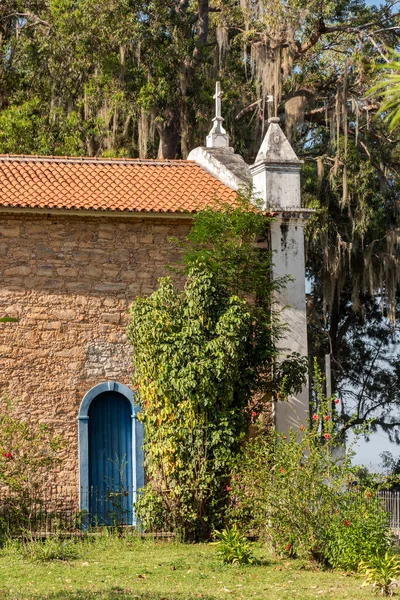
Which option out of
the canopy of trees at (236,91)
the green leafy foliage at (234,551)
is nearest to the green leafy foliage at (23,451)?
the green leafy foliage at (234,551)

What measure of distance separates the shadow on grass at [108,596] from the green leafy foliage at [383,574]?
1715 millimetres

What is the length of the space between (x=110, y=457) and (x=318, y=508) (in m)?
4.38

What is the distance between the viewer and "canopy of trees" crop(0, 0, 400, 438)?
2317cm

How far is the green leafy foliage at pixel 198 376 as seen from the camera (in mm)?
14141

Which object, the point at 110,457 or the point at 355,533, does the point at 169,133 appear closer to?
the point at 110,457

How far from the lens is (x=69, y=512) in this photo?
15039mm

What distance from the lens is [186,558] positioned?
41.7 feet

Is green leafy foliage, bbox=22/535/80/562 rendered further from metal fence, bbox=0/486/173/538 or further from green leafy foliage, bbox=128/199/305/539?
green leafy foliage, bbox=128/199/305/539

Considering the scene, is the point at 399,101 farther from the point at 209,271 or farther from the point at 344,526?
the point at 209,271

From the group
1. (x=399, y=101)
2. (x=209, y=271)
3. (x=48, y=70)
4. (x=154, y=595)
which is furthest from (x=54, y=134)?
(x=399, y=101)

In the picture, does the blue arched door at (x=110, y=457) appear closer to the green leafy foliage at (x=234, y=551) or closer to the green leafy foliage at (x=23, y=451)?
the green leafy foliage at (x=23, y=451)

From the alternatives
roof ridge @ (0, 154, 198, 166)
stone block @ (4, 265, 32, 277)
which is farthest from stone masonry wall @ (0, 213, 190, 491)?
roof ridge @ (0, 154, 198, 166)

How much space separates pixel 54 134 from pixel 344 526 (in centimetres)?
1477

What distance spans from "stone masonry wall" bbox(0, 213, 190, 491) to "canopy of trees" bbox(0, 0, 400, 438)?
7414 millimetres
